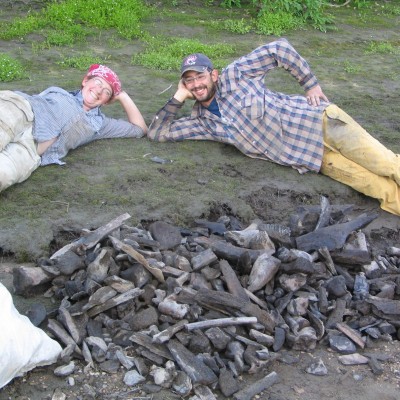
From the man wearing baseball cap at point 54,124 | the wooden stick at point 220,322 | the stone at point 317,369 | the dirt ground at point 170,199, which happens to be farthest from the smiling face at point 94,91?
the stone at point 317,369

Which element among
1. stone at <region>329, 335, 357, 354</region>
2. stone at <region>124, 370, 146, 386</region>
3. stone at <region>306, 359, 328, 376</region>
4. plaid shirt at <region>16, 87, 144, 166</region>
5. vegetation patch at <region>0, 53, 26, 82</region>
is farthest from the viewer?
vegetation patch at <region>0, 53, 26, 82</region>

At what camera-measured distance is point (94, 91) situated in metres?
6.06

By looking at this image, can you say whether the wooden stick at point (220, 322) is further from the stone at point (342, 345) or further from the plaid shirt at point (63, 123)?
the plaid shirt at point (63, 123)

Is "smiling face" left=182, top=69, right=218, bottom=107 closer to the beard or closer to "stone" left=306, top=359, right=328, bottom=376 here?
the beard

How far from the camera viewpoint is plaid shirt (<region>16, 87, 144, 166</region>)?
18.7ft

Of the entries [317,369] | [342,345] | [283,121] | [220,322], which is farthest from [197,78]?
[317,369]

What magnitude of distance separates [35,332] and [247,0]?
31.0 feet

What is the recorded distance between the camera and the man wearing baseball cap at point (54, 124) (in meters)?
5.36

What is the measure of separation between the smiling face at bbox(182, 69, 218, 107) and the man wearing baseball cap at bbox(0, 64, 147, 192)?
661mm

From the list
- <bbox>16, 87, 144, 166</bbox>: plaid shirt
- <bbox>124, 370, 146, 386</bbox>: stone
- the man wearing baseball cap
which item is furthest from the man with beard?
<bbox>124, 370, 146, 386</bbox>: stone

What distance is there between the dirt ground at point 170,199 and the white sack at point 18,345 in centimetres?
11

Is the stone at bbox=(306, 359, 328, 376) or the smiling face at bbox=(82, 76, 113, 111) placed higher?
the smiling face at bbox=(82, 76, 113, 111)

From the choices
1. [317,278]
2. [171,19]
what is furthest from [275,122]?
[171,19]

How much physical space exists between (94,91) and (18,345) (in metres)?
3.11
